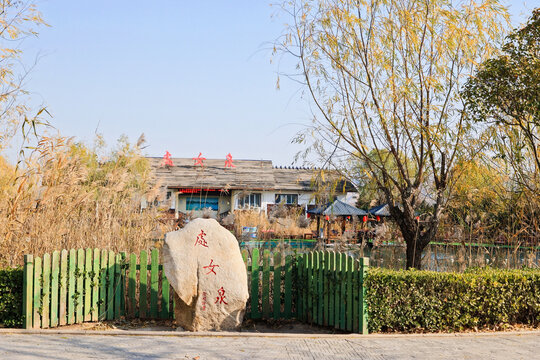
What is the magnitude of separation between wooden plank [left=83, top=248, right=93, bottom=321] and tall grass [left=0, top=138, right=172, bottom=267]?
1.73 ft

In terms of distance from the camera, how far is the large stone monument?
7.21 meters

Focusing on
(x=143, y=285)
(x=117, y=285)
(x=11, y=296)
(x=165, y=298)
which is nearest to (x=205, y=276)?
(x=165, y=298)

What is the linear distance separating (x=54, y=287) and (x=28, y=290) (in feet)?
1.07

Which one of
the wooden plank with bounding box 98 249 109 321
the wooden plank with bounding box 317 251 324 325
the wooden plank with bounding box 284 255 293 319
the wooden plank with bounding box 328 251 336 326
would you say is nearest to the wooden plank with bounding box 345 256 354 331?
the wooden plank with bounding box 328 251 336 326

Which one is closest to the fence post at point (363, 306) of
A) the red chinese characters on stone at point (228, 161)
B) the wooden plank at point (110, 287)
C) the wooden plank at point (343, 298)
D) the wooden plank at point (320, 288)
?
the wooden plank at point (343, 298)

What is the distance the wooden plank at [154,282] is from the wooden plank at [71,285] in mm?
1054

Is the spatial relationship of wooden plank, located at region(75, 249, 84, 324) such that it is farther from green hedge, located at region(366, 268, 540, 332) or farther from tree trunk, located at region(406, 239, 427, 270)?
tree trunk, located at region(406, 239, 427, 270)

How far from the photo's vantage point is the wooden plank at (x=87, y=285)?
7.64m

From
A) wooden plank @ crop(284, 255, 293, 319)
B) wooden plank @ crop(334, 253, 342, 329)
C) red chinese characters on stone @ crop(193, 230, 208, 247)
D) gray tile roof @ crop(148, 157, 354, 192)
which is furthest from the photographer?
gray tile roof @ crop(148, 157, 354, 192)

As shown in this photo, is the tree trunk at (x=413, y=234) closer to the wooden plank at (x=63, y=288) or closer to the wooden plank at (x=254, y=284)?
the wooden plank at (x=254, y=284)

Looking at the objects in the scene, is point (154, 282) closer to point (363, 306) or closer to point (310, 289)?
point (310, 289)

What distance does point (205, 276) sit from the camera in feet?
23.8

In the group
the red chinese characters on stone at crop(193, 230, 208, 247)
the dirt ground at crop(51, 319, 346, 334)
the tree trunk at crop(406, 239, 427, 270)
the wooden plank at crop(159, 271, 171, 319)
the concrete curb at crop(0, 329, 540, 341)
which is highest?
the red chinese characters on stone at crop(193, 230, 208, 247)

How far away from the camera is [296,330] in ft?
25.9
